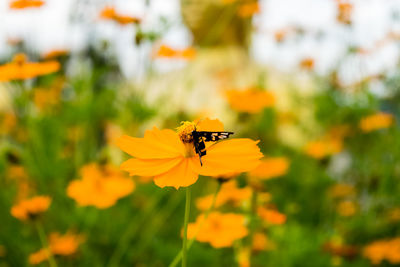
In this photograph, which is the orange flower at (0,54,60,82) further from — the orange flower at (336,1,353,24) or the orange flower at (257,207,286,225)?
the orange flower at (336,1,353,24)

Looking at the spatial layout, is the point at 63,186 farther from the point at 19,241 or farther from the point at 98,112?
the point at 98,112

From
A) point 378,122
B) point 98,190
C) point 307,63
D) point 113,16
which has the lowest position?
point 98,190

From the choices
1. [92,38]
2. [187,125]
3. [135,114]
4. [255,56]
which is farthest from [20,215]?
[255,56]

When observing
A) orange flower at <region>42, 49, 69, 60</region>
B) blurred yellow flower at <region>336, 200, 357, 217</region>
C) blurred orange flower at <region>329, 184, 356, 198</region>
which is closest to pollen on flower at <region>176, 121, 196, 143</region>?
orange flower at <region>42, 49, 69, 60</region>

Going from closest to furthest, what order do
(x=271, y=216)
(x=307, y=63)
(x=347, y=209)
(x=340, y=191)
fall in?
(x=271, y=216)
(x=347, y=209)
(x=340, y=191)
(x=307, y=63)

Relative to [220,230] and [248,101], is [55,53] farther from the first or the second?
[220,230]

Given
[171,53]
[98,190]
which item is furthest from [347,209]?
[98,190]
